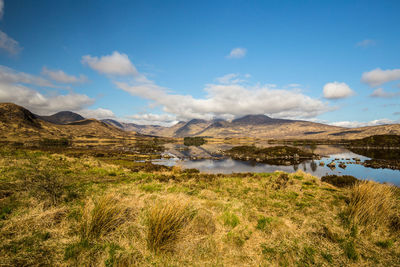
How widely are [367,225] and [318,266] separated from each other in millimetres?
3373

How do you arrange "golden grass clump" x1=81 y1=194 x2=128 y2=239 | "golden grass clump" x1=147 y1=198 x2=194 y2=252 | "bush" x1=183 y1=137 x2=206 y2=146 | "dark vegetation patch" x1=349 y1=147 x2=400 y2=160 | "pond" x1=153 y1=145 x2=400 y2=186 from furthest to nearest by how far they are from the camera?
1. "bush" x1=183 y1=137 x2=206 y2=146
2. "dark vegetation patch" x1=349 y1=147 x2=400 y2=160
3. "pond" x1=153 y1=145 x2=400 y2=186
4. "golden grass clump" x1=81 y1=194 x2=128 y2=239
5. "golden grass clump" x1=147 y1=198 x2=194 y2=252

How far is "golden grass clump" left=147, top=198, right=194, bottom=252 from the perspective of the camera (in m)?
4.54

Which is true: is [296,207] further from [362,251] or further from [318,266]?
[318,266]

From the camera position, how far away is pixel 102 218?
198 inches

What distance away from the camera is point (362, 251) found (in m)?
4.68

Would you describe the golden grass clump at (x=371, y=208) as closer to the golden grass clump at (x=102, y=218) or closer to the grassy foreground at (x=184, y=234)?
the grassy foreground at (x=184, y=234)

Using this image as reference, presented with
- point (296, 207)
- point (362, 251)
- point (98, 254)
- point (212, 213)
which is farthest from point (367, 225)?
point (98, 254)

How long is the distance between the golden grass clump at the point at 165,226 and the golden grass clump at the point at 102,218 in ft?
3.90

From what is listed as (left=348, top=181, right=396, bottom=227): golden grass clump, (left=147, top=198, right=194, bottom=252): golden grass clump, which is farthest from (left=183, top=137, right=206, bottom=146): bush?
(left=147, top=198, right=194, bottom=252): golden grass clump

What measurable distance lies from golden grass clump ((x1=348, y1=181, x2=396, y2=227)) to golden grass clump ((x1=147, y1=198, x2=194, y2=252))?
610cm

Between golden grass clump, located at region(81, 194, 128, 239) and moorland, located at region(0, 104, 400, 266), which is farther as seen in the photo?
golden grass clump, located at region(81, 194, 128, 239)

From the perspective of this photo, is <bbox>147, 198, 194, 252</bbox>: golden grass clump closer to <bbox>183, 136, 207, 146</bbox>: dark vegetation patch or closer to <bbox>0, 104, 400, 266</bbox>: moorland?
<bbox>0, 104, 400, 266</bbox>: moorland

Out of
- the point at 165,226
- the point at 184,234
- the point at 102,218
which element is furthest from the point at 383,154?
the point at 102,218

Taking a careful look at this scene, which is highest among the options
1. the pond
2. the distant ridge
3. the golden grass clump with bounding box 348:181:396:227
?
the distant ridge
